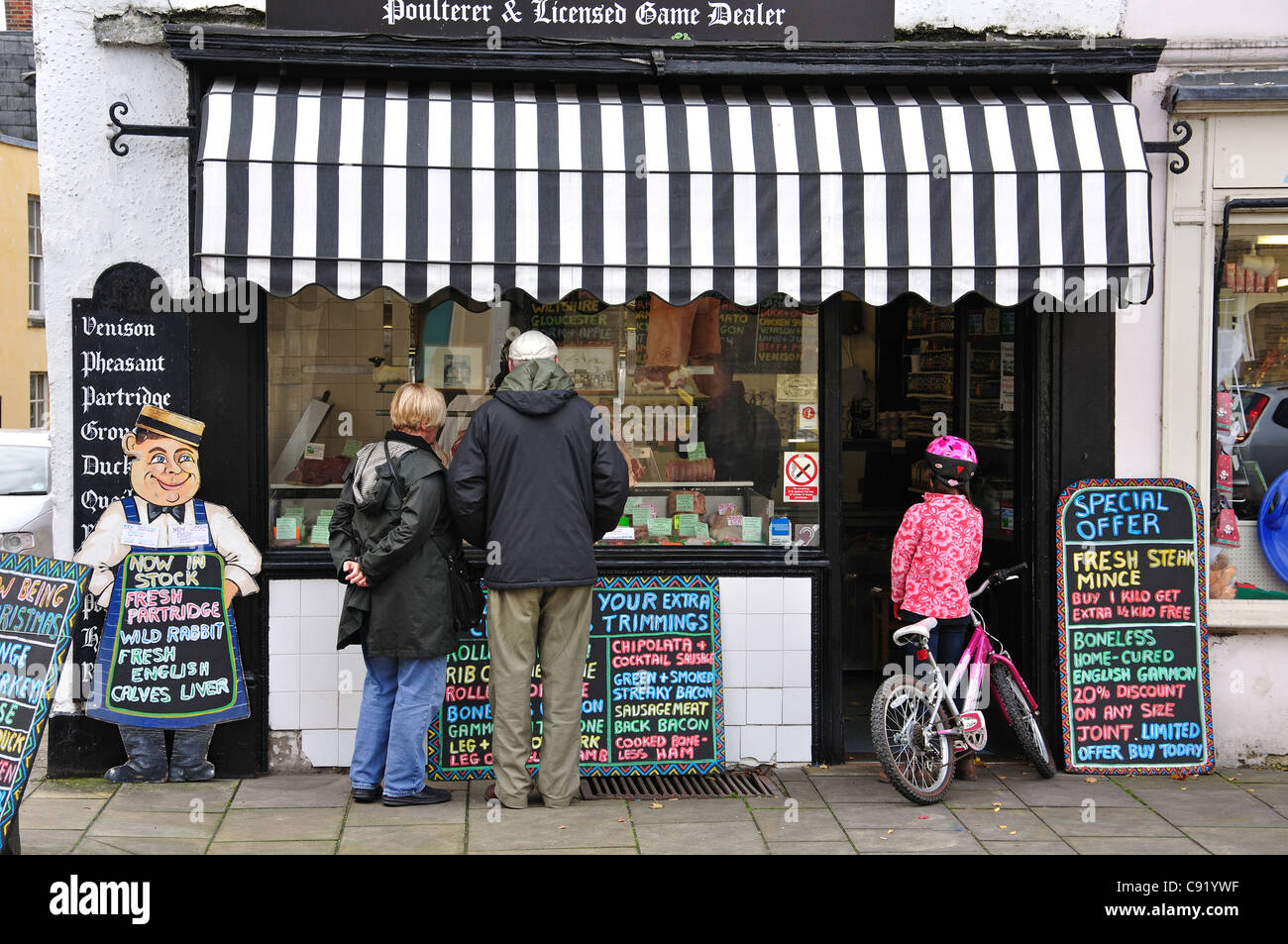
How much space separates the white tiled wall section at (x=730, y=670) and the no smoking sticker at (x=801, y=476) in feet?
1.59

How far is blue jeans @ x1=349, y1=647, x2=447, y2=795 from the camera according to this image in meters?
6.02

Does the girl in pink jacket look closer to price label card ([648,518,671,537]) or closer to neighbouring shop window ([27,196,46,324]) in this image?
price label card ([648,518,671,537])

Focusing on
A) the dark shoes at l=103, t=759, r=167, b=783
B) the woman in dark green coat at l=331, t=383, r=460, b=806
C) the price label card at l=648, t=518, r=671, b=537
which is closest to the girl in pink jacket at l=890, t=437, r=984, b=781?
the price label card at l=648, t=518, r=671, b=537

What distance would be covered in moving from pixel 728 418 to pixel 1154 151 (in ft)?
8.62

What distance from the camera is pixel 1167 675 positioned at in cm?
680

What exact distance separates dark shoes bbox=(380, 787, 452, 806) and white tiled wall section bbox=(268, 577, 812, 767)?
615 mm

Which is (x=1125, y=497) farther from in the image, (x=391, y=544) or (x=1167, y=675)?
(x=391, y=544)

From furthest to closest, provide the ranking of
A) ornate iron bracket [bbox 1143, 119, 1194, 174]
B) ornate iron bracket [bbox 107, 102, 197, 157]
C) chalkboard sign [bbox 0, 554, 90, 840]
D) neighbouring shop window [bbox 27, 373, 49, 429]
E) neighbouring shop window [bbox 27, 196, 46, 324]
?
neighbouring shop window [bbox 27, 373, 49, 429], neighbouring shop window [bbox 27, 196, 46, 324], ornate iron bracket [bbox 1143, 119, 1194, 174], ornate iron bracket [bbox 107, 102, 197, 157], chalkboard sign [bbox 0, 554, 90, 840]

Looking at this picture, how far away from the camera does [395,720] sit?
602 cm

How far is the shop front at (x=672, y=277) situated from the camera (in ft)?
19.8

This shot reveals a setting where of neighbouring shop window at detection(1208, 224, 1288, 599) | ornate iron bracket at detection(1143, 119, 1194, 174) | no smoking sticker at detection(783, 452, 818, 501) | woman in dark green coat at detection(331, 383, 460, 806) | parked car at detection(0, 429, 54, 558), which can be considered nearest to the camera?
woman in dark green coat at detection(331, 383, 460, 806)

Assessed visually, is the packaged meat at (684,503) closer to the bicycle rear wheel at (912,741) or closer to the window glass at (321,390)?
the bicycle rear wheel at (912,741)

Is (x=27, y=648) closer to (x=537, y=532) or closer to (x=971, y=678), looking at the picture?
(x=537, y=532)

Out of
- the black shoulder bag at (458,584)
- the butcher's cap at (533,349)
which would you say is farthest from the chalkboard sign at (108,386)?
the butcher's cap at (533,349)
